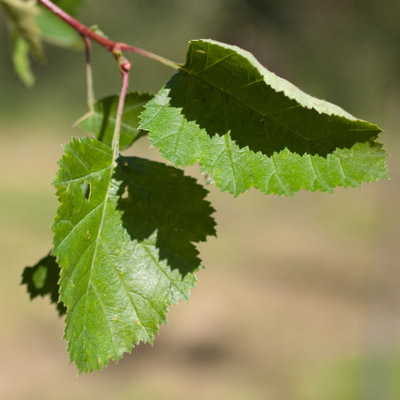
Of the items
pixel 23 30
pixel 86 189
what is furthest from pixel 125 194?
pixel 23 30

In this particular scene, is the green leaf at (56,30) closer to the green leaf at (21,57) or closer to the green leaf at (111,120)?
the green leaf at (21,57)

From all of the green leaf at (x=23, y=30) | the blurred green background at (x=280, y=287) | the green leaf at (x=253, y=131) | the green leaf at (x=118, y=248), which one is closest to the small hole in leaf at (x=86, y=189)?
the green leaf at (x=118, y=248)

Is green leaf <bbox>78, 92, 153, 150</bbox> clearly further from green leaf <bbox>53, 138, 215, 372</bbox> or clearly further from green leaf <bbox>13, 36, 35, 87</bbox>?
green leaf <bbox>13, 36, 35, 87</bbox>

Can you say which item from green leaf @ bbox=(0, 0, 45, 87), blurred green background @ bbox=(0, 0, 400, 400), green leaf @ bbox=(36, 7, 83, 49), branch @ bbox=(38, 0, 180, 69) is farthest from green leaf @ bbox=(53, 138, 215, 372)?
blurred green background @ bbox=(0, 0, 400, 400)

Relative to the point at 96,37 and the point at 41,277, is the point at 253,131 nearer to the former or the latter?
the point at 96,37

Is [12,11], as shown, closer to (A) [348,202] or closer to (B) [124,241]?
(B) [124,241]
